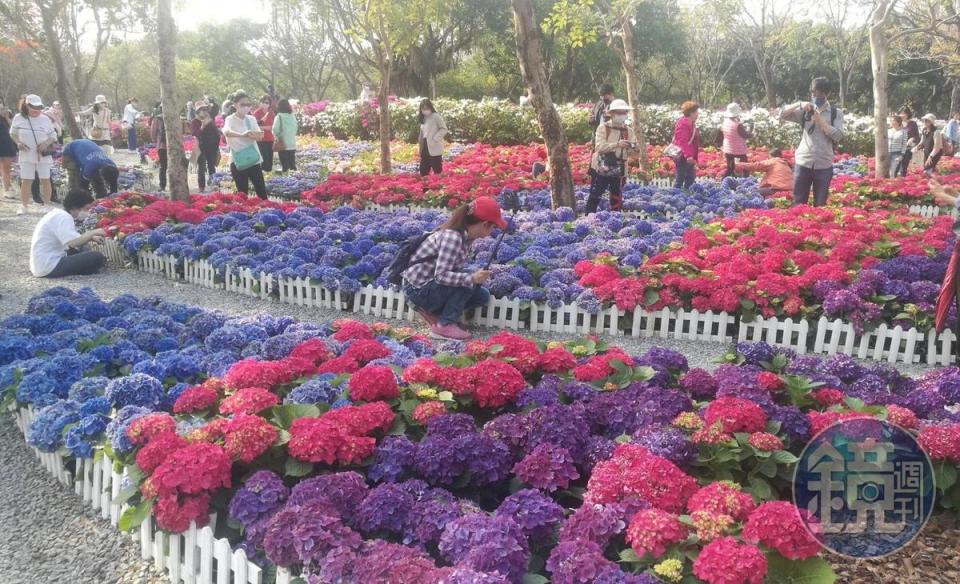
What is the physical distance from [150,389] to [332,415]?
4.49 ft

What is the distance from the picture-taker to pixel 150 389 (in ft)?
14.1

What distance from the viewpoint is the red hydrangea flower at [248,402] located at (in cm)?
381

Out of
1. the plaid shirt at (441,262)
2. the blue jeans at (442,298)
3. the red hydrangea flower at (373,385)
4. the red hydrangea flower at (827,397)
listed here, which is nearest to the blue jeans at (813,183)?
the blue jeans at (442,298)

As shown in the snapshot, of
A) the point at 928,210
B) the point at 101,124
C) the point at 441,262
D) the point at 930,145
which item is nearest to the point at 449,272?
the point at 441,262

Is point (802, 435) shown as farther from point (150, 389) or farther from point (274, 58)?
point (274, 58)

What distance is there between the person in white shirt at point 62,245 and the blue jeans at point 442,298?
15.1 ft

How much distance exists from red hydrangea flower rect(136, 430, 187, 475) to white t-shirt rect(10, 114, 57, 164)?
1057 centimetres

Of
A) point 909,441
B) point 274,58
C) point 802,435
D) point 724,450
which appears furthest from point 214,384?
point 274,58

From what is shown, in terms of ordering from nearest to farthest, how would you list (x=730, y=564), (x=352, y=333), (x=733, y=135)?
(x=730, y=564), (x=352, y=333), (x=733, y=135)

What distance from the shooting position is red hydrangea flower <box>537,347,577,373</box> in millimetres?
4613

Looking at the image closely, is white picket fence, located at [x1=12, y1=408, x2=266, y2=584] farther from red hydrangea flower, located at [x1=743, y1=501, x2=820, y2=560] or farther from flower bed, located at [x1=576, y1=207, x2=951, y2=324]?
flower bed, located at [x1=576, y1=207, x2=951, y2=324]

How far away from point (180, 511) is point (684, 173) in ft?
38.3

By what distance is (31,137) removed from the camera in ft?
38.9

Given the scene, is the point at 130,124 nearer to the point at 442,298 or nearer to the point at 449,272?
the point at 442,298
